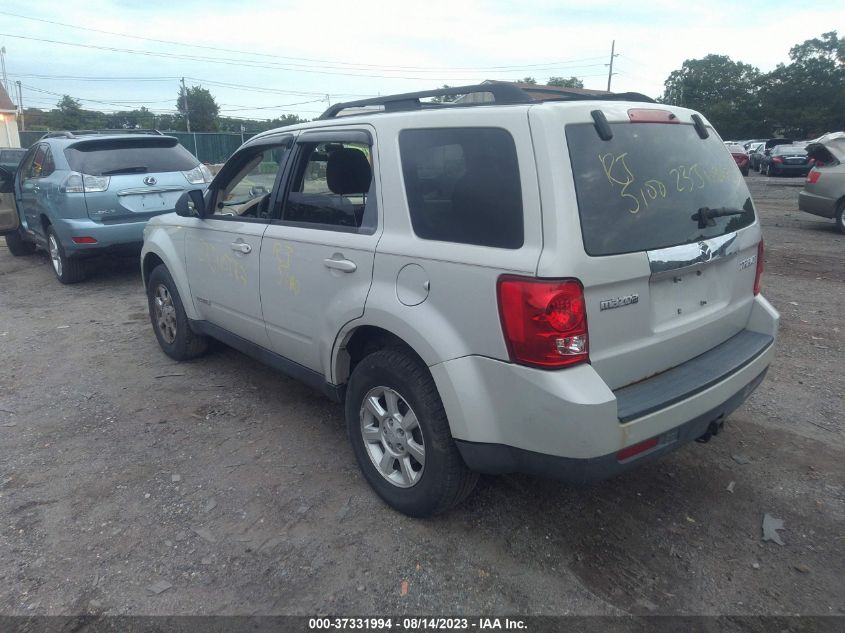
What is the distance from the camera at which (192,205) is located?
15.3ft

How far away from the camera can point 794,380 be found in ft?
15.1

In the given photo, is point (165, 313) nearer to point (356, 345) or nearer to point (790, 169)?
point (356, 345)

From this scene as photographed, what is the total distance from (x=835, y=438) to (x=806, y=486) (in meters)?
0.69

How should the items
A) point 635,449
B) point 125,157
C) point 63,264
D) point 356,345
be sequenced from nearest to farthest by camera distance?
point 635,449 → point 356,345 → point 125,157 → point 63,264

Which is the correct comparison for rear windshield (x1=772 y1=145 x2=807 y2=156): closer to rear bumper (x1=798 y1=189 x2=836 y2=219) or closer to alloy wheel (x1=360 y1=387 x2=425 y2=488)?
rear bumper (x1=798 y1=189 x2=836 y2=219)

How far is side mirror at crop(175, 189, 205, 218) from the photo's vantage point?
14.4ft

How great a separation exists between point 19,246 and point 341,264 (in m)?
9.74

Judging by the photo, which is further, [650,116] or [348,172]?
[348,172]

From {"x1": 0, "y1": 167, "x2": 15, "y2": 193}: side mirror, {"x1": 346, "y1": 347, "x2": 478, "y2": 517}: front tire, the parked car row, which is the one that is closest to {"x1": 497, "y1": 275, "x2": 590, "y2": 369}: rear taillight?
the parked car row

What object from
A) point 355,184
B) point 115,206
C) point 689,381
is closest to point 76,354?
point 115,206

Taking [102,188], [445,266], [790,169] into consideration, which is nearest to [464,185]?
[445,266]

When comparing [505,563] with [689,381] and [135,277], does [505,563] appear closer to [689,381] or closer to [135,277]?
[689,381]

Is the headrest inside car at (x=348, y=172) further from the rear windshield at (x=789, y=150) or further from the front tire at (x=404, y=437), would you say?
the rear windshield at (x=789, y=150)

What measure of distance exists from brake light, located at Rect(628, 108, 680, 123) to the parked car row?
0.04ft
